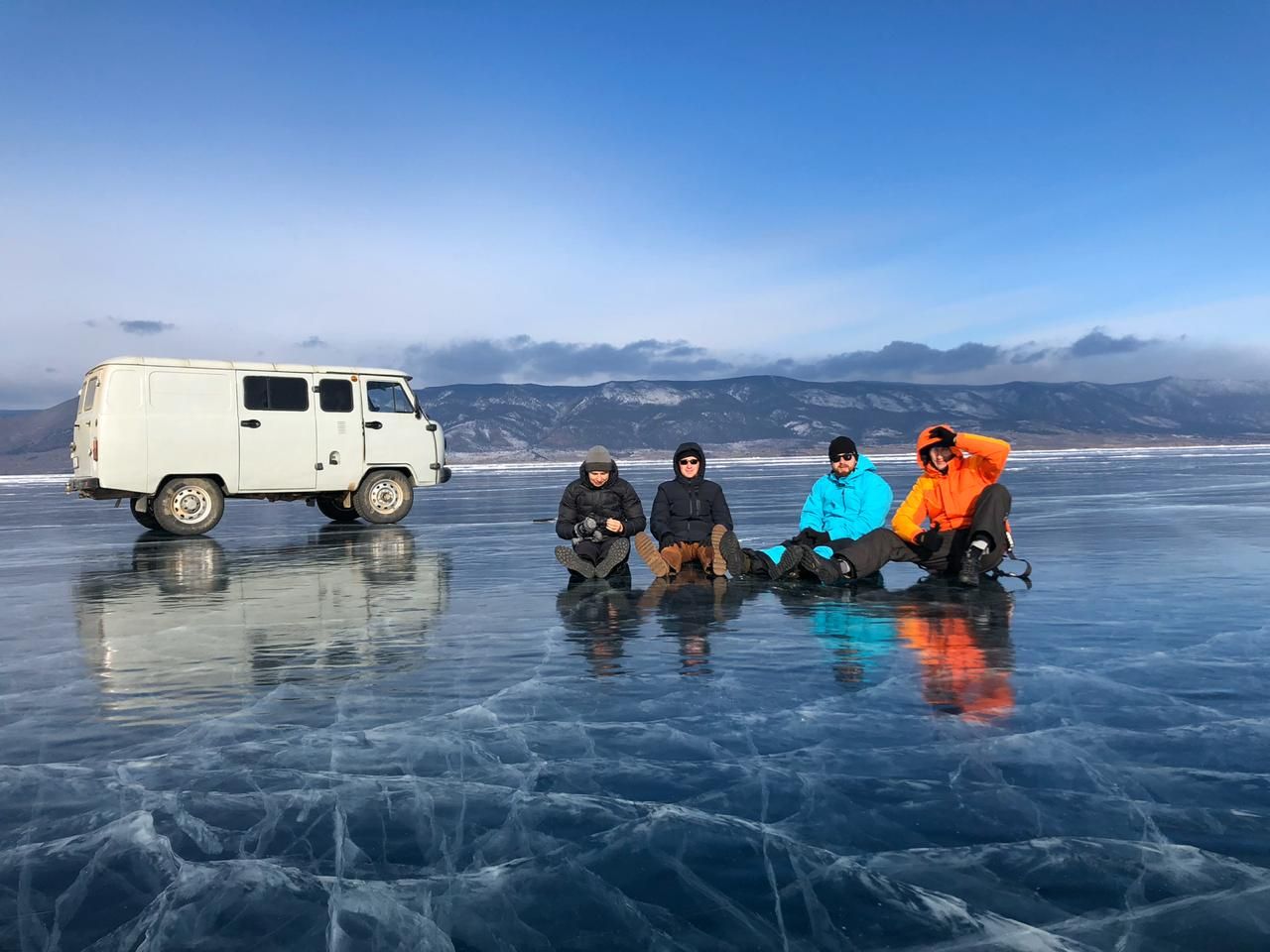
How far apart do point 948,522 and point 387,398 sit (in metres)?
11.1

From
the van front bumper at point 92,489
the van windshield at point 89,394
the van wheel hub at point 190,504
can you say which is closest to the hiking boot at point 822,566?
the van wheel hub at point 190,504

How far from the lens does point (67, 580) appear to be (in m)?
10.7

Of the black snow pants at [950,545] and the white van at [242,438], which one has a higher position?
the white van at [242,438]

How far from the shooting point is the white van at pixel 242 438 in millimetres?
15477

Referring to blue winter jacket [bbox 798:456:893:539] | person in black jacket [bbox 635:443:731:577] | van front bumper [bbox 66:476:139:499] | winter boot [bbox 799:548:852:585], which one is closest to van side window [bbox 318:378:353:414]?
van front bumper [bbox 66:476:139:499]

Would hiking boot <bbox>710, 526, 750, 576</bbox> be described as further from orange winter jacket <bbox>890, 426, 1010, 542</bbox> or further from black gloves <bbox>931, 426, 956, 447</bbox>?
black gloves <bbox>931, 426, 956, 447</bbox>

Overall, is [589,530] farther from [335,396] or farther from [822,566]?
[335,396]

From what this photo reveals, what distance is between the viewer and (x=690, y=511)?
10.1 meters

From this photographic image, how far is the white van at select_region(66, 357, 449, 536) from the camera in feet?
50.8

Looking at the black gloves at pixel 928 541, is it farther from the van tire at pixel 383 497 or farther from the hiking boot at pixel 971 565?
the van tire at pixel 383 497

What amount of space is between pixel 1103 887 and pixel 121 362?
1575 centimetres

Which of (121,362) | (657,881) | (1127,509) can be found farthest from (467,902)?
(1127,509)

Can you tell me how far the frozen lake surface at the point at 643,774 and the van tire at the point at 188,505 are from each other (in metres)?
7.72

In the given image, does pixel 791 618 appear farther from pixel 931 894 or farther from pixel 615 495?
pixel 931 894
